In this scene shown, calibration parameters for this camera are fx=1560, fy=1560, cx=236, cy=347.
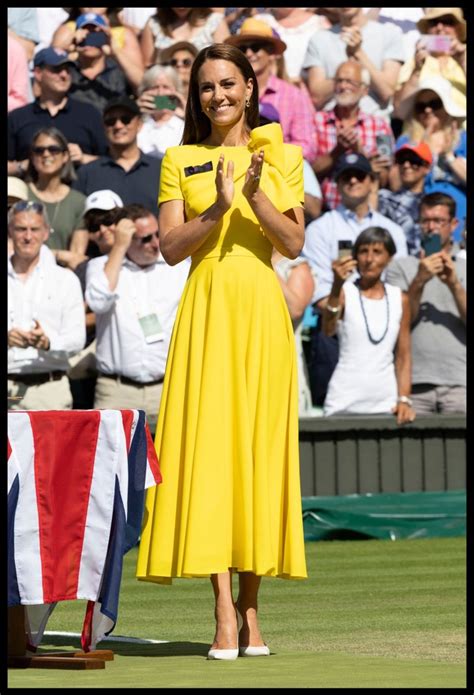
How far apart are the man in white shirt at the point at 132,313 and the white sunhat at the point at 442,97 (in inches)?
147

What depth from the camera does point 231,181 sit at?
5.71 m

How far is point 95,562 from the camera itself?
5.59 m

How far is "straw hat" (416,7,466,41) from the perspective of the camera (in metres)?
14.7

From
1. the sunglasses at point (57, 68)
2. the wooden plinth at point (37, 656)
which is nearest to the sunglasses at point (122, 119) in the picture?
the sunglasses at point (57, 68)

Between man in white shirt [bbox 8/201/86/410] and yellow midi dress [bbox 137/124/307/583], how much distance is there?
5.52 metres

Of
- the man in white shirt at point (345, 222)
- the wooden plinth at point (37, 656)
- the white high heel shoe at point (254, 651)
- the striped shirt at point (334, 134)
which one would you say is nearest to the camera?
the wooden plinth at point (37, 656)

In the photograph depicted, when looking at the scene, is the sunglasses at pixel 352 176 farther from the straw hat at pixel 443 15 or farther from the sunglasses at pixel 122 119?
the straw hat at pixel 443 15

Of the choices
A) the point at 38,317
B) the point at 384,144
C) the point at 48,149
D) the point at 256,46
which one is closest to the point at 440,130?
Result: the point at 384,144

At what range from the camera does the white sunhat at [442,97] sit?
14703 mm

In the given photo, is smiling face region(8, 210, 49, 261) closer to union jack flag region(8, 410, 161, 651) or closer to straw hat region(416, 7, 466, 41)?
straw hat region(416, 7, 466, 41)

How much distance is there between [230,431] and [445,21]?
9.89 meters

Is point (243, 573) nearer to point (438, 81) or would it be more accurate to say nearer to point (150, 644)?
point (150, 644)

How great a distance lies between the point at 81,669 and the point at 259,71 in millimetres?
8975

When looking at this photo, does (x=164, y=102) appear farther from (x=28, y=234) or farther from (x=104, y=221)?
(x=28, y=234)
